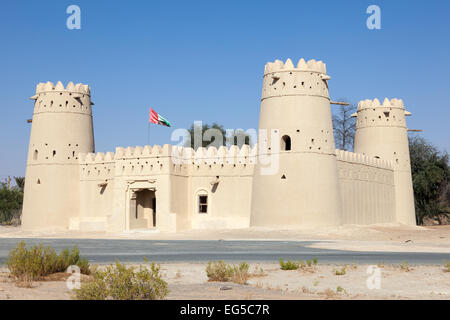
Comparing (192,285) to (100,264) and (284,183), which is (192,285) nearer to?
(100,264)

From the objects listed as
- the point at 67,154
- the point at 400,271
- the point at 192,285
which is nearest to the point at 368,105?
the point at 67,154

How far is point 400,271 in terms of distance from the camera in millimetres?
13586

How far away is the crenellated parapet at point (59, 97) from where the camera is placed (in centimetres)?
3856

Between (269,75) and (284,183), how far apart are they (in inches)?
222

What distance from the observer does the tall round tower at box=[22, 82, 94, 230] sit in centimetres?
3791

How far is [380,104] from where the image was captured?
42844 mm

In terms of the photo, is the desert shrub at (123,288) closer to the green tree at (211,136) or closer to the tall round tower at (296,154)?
the tall round tower at (296,154)

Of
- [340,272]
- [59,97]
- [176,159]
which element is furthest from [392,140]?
[340,272]

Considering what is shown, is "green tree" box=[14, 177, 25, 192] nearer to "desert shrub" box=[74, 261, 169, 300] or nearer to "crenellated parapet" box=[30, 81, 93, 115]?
"crenellated parapet" box=[30, 81, 93, 115]

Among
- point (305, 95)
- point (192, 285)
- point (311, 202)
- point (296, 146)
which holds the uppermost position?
point (305, 95)

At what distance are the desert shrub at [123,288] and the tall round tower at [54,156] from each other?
29.3 meters

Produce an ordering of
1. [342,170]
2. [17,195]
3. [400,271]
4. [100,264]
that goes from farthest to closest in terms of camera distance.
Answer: [17,195]
[342,170]
[100,264]
[400,271]

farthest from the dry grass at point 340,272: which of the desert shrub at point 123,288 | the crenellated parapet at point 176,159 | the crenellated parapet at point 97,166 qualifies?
the crenellated parapet at point 97,166

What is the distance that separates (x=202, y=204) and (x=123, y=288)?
26469 mm
